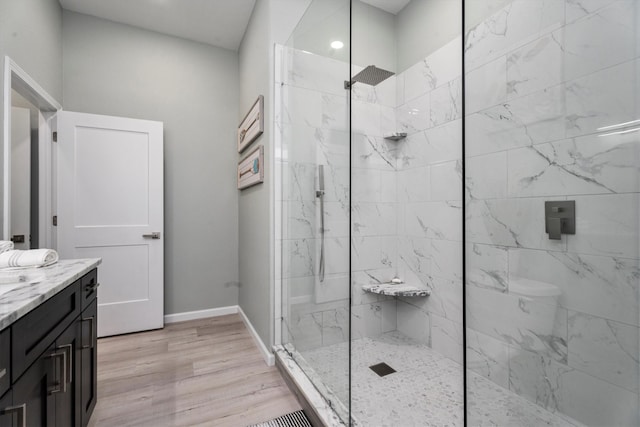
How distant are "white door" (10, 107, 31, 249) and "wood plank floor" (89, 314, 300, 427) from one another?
43.5 inches

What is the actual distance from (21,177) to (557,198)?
3480 mm

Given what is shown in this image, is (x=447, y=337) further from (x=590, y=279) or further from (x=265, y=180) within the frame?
(x=265, y=180)

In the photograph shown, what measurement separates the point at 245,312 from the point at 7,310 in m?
2.31

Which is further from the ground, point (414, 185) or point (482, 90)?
point (482, 90)

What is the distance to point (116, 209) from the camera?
271cm

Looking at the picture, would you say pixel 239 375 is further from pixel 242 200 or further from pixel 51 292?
pixel 242 200

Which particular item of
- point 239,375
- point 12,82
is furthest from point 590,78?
point 12,82

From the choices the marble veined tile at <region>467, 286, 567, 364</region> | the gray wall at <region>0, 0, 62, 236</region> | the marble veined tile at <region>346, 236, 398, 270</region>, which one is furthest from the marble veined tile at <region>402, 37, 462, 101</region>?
the gray wall at <region>0, 0, 62, 236</region>

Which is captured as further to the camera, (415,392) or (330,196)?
(415,392)

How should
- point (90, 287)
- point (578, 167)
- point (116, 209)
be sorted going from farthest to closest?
1. point (116, 209)
2. point (90, 287)
3. point (578, 167)

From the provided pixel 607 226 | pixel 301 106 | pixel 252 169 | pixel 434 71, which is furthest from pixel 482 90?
pixel 252 169

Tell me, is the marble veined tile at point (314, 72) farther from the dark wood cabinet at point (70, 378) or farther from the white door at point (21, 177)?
the white door at point (21, 177)

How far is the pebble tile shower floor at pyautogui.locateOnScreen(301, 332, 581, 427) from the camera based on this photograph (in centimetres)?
86

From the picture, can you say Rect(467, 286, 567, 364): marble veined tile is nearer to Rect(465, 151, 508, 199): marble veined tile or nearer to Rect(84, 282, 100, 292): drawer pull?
Rect(465, 151, 508, 199): marble veined tile
